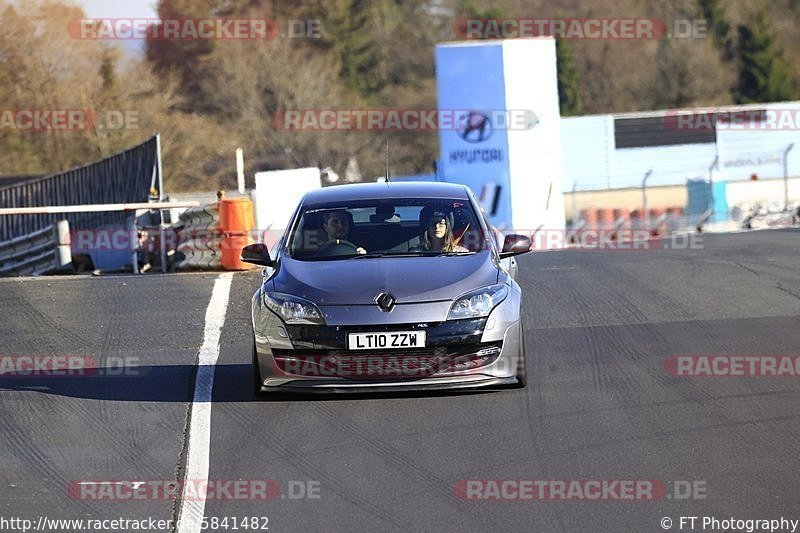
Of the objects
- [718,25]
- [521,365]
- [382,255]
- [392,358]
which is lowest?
[521,365]

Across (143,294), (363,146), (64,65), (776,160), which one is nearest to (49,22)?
(64,65)

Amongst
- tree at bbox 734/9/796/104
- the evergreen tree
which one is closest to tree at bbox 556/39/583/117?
the evergreen tree

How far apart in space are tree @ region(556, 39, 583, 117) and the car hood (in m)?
76.0

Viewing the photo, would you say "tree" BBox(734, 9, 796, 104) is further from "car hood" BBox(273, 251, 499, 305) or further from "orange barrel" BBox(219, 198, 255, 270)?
"car hood" BBox(273, 251, 499, 305)

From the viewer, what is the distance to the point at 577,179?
55.6 meters

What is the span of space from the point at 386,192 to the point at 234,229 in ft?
20.2

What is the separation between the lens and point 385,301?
8.12 metres

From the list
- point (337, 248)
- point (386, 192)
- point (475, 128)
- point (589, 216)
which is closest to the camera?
point (337, 248)

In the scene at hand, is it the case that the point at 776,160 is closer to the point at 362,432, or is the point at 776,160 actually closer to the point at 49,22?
the point at 49,22

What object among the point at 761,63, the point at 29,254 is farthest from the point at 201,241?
the point at 761,63

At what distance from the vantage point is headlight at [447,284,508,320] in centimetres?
818

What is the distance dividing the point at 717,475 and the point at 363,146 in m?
53.3

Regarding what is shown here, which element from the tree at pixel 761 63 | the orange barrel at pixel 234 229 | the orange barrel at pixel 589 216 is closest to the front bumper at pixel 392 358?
the orange barrel at pixel 234 229

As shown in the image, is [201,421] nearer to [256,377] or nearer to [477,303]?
[256,377]
